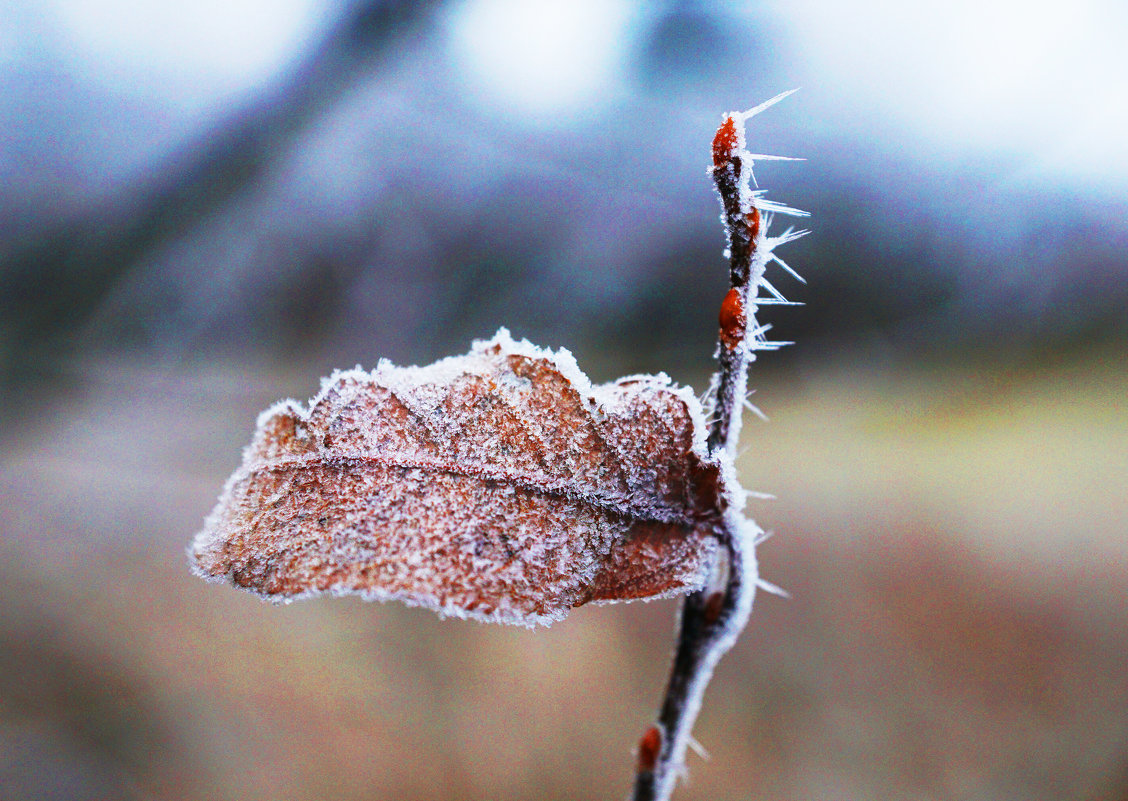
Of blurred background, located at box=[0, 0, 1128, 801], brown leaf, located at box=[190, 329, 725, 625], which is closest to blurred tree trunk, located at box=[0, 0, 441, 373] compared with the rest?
blurred background, located at box=[0, 0, 1128, 801]

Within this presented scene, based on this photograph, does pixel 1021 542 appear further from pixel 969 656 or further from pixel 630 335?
pixel 630 335

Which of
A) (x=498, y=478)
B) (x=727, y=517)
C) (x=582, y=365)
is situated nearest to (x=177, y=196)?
(x=582, y=365)

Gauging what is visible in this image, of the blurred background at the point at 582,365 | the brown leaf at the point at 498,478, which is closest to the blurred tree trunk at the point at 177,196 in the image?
the blurred background at the point at 582,365

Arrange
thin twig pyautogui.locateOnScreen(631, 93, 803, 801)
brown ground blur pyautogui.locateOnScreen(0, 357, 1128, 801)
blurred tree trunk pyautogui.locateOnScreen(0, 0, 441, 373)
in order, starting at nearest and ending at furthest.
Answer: thin twig pyautogui.locateOnScreen(631, 93, 803, 801), brown ground blur pyautogui.locateOnScreen(0, 357, 1128, 801), blurred tree trunk pyautogui.locateOnScreen(0, 0, 441, 373)

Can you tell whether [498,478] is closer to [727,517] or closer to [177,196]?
[727,517]

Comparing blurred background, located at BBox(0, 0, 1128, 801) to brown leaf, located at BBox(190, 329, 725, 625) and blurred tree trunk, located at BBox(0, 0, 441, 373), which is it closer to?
blurred tree trunk, located at BBox(0, 0, 441, 373)
